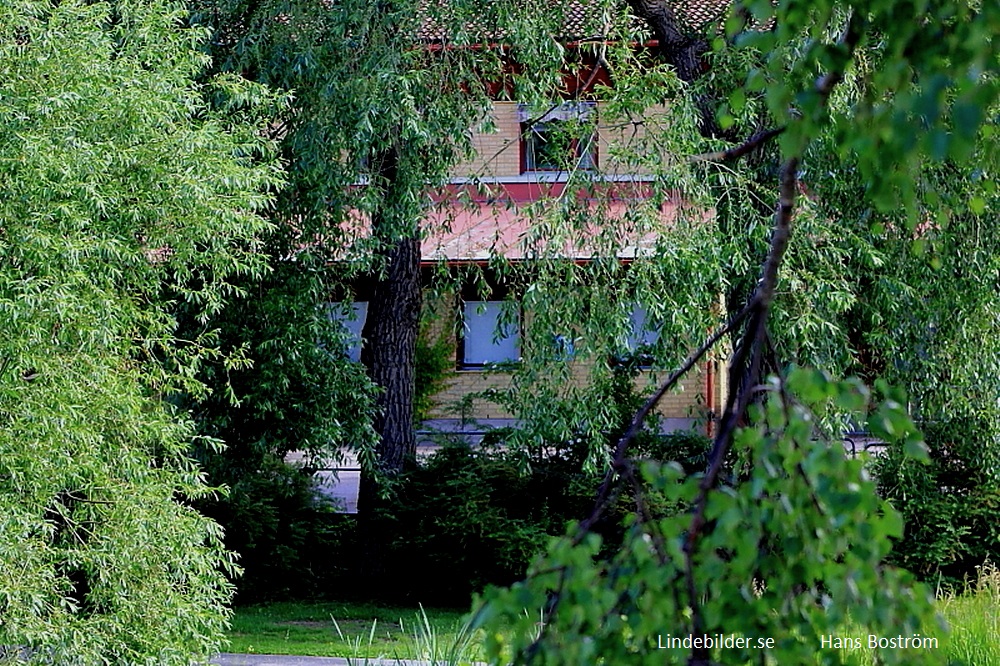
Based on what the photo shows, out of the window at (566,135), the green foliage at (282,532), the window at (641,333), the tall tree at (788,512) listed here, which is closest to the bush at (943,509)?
the window at (641,333)

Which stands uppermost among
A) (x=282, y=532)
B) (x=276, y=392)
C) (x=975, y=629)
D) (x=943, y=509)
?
(x=276, y=392)

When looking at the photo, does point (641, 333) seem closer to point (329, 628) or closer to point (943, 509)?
point (943, 509)

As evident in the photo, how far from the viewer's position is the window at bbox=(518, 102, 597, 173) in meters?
9.37

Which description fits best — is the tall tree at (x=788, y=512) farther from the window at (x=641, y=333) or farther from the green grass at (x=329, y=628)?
the window at (x=641, y=333)

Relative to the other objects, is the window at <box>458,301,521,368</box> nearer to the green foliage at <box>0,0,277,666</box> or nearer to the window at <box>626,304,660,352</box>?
the window at <box>626,304,660,352</box>

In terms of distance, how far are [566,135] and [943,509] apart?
5.29 meters

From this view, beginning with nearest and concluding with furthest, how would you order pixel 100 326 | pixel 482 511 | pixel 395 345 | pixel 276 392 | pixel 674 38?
pixel 100 326, pixel 276 392, pixel 674 38, pixel 482 511, pixel 395 345

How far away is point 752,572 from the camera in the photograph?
2309mm

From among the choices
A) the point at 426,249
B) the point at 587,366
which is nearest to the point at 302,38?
the point at 587,366

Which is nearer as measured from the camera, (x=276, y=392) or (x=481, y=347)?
(x=276, y=392)

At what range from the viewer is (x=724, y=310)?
963 centimetres

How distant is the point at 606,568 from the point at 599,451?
752 centimetres

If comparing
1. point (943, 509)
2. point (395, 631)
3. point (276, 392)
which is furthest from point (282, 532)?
point (943, 509)

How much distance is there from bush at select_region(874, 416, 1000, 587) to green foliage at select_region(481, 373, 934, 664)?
963cm
